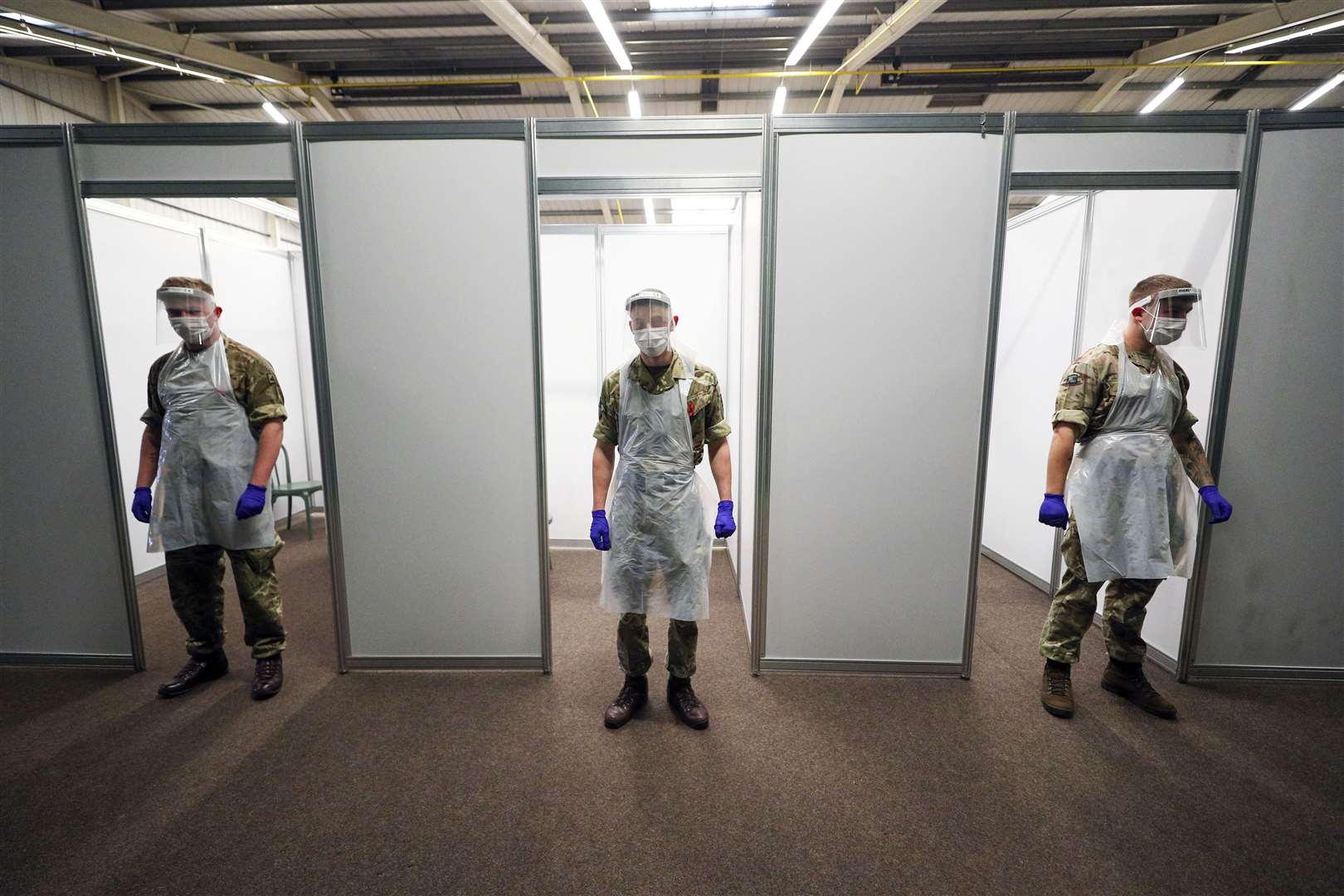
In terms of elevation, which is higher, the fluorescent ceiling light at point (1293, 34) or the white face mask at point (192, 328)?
the fluorescent ceiling light at point (1293, 34)

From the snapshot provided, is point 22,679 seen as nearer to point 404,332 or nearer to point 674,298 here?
point 404,332

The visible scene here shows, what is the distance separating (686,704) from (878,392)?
1285 millimetres

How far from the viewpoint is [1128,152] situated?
72.3 inches

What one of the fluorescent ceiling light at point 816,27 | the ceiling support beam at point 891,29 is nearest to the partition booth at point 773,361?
the fluorescent ceiling light at point 816,27

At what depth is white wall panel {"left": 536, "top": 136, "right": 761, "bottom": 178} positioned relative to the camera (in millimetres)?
1864

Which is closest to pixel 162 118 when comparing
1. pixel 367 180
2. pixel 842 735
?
pixel 367 180

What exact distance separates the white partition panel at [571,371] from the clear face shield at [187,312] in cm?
178

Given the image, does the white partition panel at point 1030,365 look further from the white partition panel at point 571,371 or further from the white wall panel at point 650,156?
the white partition panel at point 571,371

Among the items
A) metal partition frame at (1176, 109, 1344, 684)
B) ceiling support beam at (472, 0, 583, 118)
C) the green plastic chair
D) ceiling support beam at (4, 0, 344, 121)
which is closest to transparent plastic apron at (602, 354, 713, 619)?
metal partition frame at (1176, 109, 1344, 684)

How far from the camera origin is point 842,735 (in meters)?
1.80

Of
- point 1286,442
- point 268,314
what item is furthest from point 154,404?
point 1286,442

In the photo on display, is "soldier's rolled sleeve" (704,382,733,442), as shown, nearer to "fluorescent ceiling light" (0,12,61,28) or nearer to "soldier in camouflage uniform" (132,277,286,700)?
"soldier in camouflage uniform" (132,277,286,700)

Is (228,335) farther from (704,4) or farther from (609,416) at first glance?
(704,4)

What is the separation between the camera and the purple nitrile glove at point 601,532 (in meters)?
1.78
